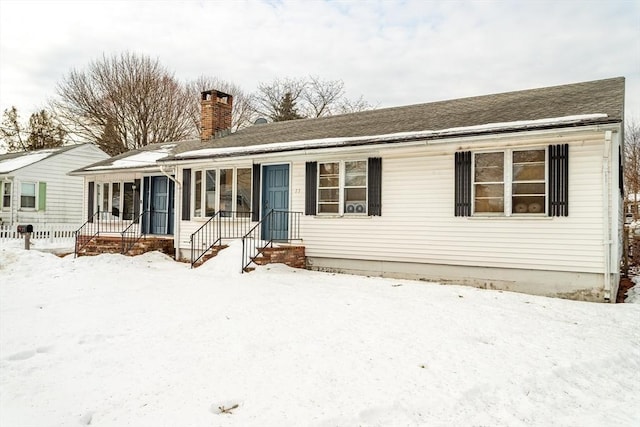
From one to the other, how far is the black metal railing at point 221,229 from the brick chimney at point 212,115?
4.09 metres

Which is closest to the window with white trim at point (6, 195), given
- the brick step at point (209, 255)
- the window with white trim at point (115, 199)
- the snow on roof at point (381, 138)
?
the window with white trim at point (115, 199)

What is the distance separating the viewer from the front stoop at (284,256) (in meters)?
10.0

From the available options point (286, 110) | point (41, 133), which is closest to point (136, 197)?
point (286, 110)

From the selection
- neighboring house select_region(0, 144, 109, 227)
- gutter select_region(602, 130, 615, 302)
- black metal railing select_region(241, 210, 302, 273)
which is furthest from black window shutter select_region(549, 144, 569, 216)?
neighboring house select_region(0, 144, 109, 227)

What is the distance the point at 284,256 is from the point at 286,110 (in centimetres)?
2478

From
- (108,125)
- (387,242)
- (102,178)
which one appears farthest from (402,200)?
(108,125)

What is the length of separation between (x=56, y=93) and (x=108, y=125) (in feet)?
14.4

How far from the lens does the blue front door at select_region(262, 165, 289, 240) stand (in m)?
11.3

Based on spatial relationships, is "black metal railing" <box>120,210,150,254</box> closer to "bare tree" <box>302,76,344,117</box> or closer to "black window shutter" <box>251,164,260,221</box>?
"black window shutter" <box>251,164,260,221</box>

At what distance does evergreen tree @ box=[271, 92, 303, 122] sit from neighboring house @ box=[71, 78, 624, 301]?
2058 centimetres

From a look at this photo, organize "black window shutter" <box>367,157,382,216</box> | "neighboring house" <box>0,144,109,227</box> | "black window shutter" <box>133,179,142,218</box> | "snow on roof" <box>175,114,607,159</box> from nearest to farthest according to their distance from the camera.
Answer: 1. "snow on roof" <box>175,114,607,159</box>
2. "black window shutter" <box>367,157,382,216</box>
3. "black window shutter" <box>133,179,142,218</box>
4. "neighboring house" <box>0,144,109,227</box>

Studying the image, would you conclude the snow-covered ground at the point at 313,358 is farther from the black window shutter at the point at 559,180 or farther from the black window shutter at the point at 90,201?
the black window shutter at the point at 90,201

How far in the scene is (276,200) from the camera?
1152 cm

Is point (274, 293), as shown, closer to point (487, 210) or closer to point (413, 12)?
point (487, 210)
